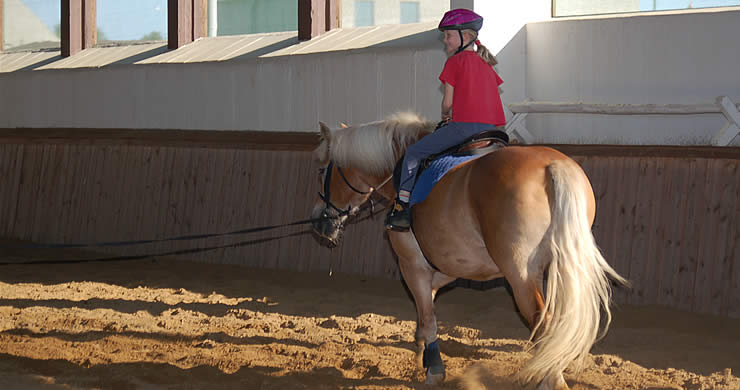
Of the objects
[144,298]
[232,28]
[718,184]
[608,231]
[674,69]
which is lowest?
[144,298]

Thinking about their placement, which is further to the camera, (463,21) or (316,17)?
(316,17)

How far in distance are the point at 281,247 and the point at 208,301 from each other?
1.76 m

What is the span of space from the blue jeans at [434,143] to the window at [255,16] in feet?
22.4

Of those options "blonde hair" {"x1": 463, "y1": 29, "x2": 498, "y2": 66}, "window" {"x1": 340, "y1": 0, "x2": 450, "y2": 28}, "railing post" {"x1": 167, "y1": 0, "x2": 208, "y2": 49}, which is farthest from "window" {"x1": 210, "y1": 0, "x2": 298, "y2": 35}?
"blonde hair" {"x1": 463, "y1": 29, "x2": 498, "y2": 66}

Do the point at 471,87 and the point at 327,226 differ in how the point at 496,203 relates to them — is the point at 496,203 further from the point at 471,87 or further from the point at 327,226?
the point at 327,226

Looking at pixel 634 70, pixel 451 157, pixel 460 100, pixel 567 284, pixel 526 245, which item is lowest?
pixel 567 284

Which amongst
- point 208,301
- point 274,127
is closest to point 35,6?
point 274,127

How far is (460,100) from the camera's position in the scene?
4852 mm

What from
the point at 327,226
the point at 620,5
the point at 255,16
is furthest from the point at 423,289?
the point at 255,16

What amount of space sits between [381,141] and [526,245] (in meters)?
1.64

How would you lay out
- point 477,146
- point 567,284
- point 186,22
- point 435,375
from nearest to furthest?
1. point 567,284
2. point 477,146
3. point 435,375
4. point 186,22

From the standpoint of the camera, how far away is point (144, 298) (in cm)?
827

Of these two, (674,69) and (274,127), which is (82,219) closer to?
(274,127)

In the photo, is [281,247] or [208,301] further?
[281,247]
